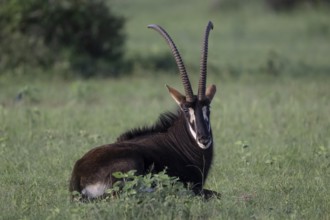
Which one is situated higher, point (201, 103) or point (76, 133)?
point (201, 103)

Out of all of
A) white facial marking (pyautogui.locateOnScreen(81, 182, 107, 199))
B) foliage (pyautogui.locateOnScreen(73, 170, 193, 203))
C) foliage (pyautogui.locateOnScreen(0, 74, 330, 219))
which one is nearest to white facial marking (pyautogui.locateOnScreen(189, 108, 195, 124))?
foliage (pyautogui.locateOnScreen(0, 74, 330, 219))

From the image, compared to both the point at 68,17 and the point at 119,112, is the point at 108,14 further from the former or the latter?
the point at 119,112

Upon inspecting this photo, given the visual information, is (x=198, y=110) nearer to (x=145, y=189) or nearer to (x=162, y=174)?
(x=162, y=174)

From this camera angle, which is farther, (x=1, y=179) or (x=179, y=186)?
(x=1, y=179)

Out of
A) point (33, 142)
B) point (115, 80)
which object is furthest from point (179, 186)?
point (115, 80)

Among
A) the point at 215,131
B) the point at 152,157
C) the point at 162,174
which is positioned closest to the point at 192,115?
the point at 152,157

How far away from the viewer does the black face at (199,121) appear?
291 inches

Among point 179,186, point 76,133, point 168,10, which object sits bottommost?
point 168,10

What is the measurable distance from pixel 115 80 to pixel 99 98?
1.98 meters

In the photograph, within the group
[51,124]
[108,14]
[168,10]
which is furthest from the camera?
[168,10]

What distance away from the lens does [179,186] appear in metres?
6.64

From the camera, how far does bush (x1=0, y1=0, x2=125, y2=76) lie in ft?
51.2

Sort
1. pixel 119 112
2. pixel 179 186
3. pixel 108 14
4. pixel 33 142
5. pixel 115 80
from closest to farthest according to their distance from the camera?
pixel 179 186 < pixel 33 142 < pixel 119 112 < pixel 115 80 < pixel 108 14

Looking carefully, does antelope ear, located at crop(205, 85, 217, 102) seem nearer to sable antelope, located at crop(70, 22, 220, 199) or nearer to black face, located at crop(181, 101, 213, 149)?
sable antelope, located at crop(70, 22, 220, 199)
